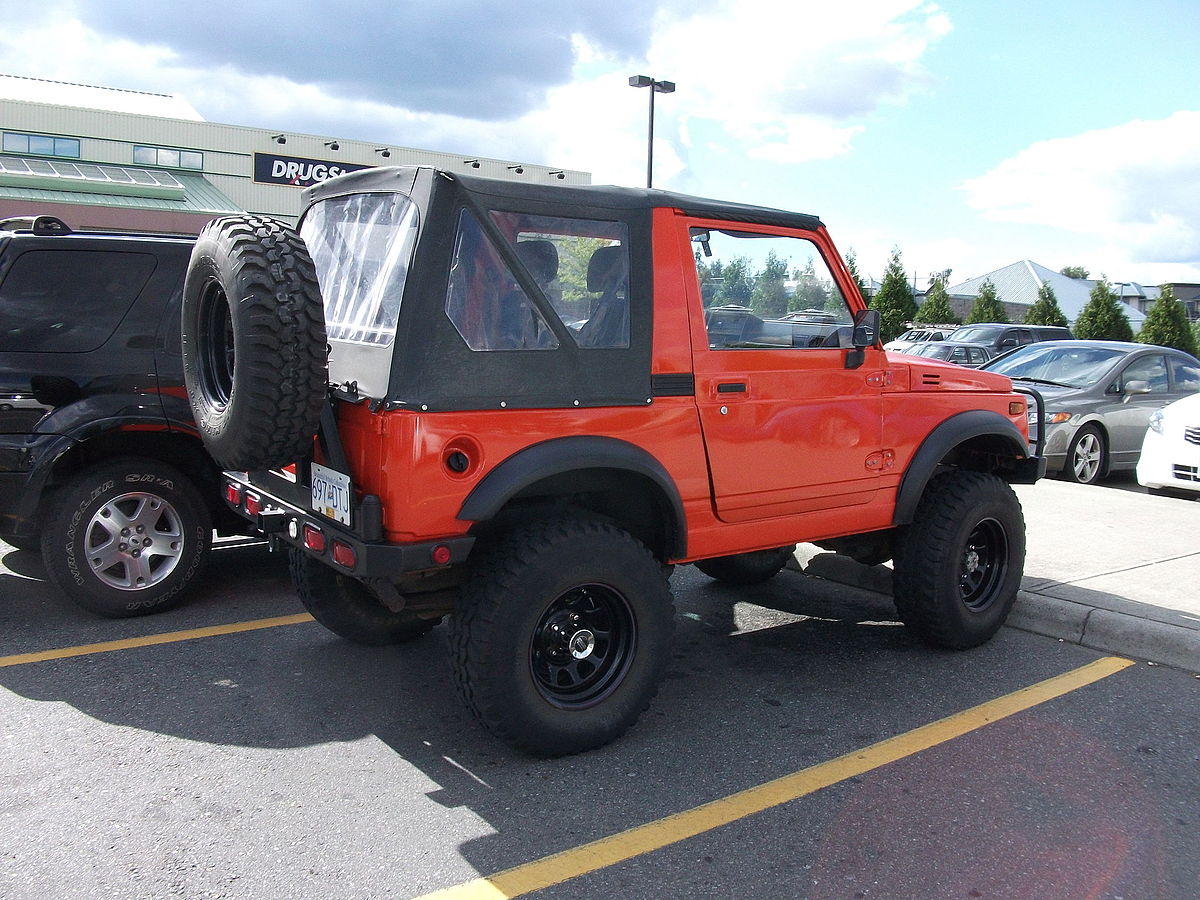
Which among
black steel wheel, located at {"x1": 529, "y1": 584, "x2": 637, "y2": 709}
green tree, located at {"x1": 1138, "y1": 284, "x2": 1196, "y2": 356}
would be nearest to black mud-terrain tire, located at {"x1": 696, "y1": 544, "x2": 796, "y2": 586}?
black steel wheel, located at {"x1": 529, "y1": 584, "x2": 637, "y2": 709}

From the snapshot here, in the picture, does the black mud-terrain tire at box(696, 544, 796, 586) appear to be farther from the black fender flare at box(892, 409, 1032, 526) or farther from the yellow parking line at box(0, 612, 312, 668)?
the yellow parking line at box(0, 612, 312, 668)

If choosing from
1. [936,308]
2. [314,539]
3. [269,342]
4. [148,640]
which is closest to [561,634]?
[314,539]

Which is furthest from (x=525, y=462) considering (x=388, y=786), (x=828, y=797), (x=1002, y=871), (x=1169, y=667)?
(x=1169, y=667)

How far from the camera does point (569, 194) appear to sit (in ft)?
12.3

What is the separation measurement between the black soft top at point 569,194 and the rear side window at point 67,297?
1441 millimetres

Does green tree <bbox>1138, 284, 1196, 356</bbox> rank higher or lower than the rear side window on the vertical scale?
higher

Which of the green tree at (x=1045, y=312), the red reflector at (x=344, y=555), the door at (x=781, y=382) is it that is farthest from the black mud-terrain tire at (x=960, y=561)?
the green tree at (x=1045, y=312)

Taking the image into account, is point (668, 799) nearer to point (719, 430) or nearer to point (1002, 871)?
point (1002, 871)

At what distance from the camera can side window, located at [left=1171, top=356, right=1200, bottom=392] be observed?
10969 millimetres

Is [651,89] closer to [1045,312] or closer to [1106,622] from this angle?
[1106,622]

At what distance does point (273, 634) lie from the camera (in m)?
5.03

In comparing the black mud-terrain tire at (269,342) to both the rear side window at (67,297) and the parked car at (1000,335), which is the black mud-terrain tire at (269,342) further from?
the parked car at (1000,335)

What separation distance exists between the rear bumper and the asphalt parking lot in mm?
769

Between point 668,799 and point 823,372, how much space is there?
6.52 ft
